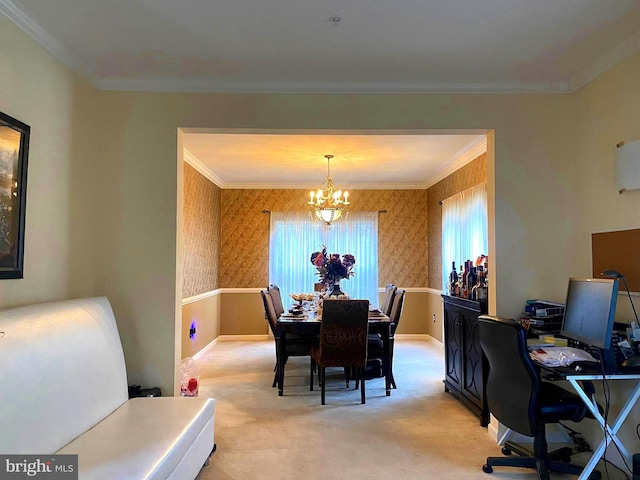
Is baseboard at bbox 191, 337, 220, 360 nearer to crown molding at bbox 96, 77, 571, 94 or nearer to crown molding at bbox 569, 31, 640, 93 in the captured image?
crown molding at bbox 96, 77, 571, 94

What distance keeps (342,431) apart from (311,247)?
391 cm

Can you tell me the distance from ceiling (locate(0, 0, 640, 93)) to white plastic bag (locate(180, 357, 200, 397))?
7.50ft

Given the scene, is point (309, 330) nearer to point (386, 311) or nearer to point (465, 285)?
point (386, 311)

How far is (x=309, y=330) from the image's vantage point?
400cm

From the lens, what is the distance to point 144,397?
8.88ft

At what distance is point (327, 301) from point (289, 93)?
69.1 inches

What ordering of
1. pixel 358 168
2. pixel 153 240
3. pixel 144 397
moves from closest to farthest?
pixel 144 397 < pixel 153 240 < pixel 358 168

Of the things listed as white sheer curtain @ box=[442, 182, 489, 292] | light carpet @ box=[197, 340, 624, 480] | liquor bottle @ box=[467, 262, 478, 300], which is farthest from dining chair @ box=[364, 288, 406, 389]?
white sheer curtain @ box=[442, 182, 489, 292]

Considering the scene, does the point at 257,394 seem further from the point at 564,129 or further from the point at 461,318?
the point at 564,129

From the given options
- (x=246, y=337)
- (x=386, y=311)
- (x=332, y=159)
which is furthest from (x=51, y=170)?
(x=246, y=337)

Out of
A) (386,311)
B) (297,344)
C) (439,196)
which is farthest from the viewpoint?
(439,196)

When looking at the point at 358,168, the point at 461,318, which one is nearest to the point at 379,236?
the point at 358,168

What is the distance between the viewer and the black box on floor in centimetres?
280

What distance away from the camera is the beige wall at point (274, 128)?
9.70 feet
